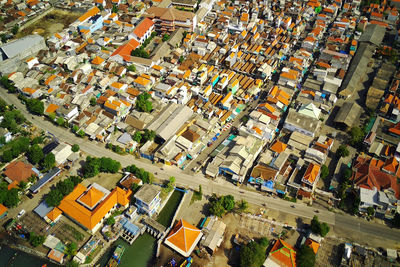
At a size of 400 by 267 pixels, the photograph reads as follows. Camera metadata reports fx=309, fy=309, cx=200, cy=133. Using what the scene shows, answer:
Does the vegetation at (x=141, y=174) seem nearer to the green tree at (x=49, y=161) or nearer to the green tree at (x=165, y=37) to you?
the green tree at (x=49, y=161)

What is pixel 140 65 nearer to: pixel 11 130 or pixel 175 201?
pixel 11 130

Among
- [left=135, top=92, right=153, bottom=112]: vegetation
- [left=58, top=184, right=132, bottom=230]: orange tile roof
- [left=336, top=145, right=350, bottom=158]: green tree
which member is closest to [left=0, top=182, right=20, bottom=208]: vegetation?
[left=58, top=184, right=132, bottom=230]: orange tile roof

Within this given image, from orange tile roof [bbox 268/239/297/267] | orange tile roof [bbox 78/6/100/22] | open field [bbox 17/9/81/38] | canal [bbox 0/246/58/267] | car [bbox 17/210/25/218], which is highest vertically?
orange tile roof [bbox 78/6/100/22]

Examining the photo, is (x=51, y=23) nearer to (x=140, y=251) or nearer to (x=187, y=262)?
(x=140, y=251)

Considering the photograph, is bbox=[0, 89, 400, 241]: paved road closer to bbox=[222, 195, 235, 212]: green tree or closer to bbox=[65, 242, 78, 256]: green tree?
bbox=[222, 195, 235, 212]: green tree

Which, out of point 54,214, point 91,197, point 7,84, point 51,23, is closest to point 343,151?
point 91,197

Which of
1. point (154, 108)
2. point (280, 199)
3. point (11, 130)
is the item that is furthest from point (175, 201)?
point (11, 130)
